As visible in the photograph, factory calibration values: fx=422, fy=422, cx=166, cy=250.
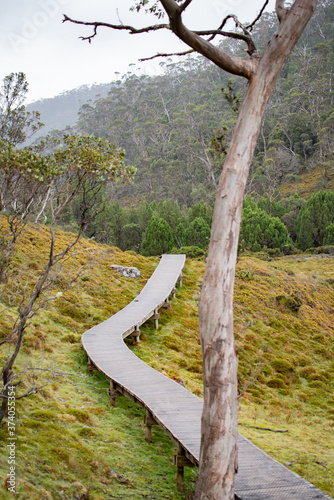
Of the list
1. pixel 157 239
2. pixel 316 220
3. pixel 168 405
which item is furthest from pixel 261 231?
pixel 168 405

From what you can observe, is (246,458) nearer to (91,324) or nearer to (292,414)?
(292,414)

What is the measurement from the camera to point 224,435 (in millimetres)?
4812

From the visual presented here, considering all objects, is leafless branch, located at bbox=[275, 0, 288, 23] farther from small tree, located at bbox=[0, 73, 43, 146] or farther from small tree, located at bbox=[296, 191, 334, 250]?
small tree, located at bbox=[296, 191, 334, 250]

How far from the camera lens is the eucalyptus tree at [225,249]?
4816 mm

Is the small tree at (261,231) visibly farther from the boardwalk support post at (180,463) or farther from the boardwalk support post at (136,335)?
the boardwalk support post at (180,463)

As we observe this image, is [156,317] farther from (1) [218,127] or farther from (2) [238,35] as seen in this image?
(1) [218,127]

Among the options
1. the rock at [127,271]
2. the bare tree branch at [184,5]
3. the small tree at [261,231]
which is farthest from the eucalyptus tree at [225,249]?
the small tree at [261,231]

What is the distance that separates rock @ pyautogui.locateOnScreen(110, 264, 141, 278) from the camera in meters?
22.4

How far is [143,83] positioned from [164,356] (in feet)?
290

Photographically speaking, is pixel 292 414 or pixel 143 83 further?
pixel 143 83

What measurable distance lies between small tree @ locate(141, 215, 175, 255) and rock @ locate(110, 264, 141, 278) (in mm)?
13739

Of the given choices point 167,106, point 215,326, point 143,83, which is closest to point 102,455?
point 215,326

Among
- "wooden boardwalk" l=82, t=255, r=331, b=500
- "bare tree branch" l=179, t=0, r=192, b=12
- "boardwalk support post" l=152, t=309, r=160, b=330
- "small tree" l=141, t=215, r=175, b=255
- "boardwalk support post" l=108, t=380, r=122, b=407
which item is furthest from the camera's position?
"small tree" l=141, t=215, r=175, b=255

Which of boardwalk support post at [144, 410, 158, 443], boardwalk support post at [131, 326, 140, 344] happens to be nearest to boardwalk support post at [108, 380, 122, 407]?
boardwalk support post at [144, 410, 158, 443]
